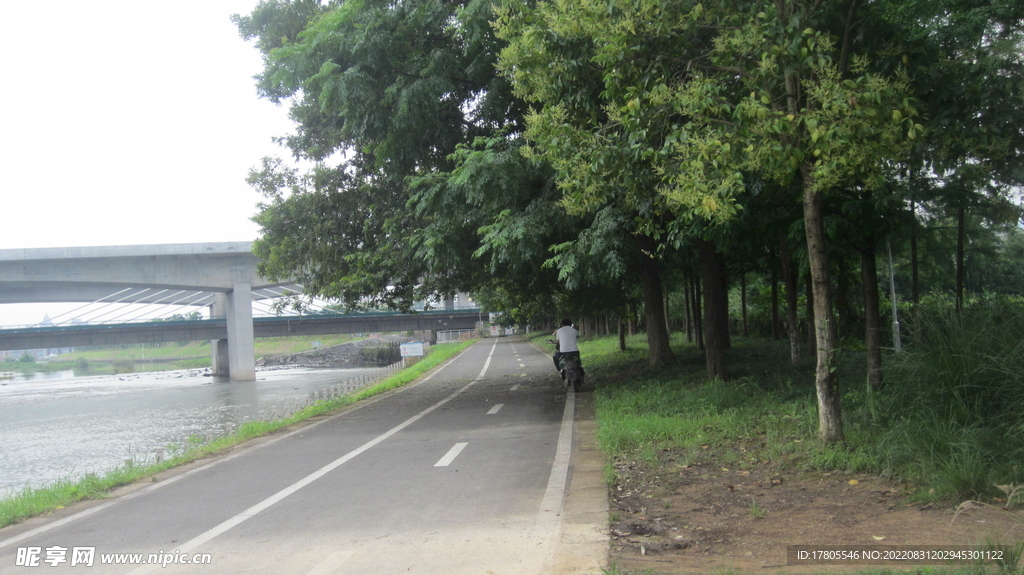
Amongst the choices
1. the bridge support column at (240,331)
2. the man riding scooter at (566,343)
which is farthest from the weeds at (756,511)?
the bridge support column at (240,331)

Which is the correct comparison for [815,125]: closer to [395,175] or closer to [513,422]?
[513,422]

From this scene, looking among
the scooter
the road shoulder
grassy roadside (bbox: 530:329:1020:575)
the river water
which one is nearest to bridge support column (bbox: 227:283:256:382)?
the river water

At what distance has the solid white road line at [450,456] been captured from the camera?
912 cm

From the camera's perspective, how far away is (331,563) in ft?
17.4

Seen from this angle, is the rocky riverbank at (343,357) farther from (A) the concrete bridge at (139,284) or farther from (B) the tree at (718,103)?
(B) the tree at (718,103)

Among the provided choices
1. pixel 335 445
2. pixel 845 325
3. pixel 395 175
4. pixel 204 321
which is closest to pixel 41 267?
pixel 204 321

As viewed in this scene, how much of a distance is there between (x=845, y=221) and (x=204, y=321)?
158 feet

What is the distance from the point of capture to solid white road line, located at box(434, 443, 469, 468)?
9.12 m

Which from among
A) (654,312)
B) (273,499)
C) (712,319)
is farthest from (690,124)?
(654,312)

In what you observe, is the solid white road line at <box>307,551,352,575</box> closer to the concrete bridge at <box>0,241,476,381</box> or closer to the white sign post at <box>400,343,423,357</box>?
the concrete bridge at <box>0,241,476,381</box>

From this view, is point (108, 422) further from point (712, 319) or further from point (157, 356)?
point (157, 356)

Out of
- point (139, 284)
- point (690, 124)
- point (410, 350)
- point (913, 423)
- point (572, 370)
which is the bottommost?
point (410, 350)

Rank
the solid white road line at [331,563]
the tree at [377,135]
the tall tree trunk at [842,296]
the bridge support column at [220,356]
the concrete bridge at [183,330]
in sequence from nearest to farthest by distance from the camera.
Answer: the solid white road line at [331,563], the tree at [377,135], the tall tree trunk at [842,296], the concrete bridge at [183,330], the bridge support column at [220,356]

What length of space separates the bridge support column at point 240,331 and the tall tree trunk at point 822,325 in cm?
3905
